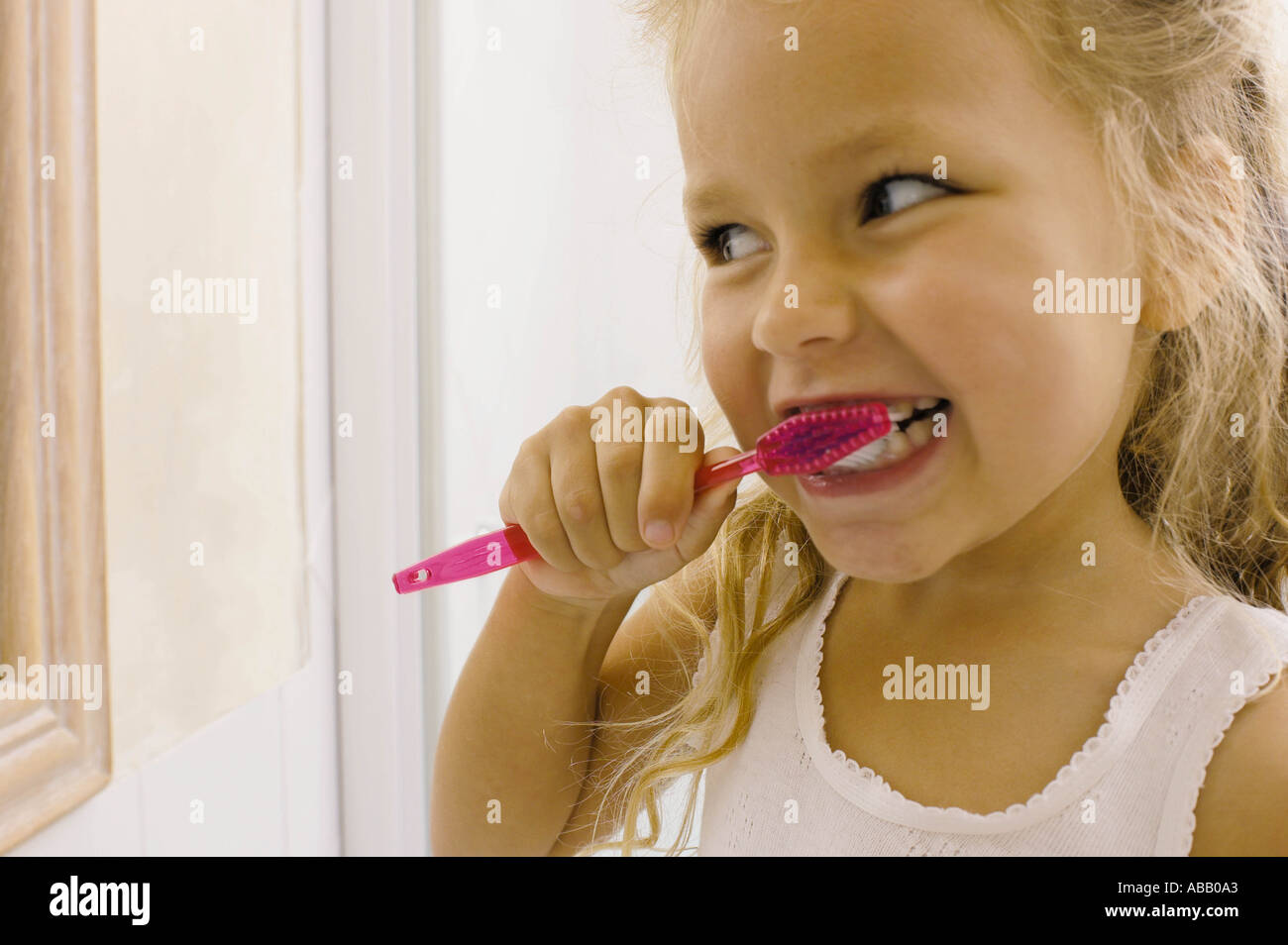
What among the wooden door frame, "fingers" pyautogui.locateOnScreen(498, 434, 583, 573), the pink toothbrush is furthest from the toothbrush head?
the wooden door frame

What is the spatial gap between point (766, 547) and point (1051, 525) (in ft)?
0.56

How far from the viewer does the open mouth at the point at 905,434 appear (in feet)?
1.39

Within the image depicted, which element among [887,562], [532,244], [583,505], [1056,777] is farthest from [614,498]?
[532,244]

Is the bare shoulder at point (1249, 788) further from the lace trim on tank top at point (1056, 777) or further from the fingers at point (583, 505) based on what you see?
the fingers at point (583, 505)

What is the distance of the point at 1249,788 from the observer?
15.6 inches

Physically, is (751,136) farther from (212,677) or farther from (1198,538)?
(212,677)

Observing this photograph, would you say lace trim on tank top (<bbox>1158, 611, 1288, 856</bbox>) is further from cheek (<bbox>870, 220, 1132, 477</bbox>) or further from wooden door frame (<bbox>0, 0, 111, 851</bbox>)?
wooden door frame (<bbox>0, 0, 111, 851</bbox>)

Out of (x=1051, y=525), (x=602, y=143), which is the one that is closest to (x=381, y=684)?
(x=602, y=143)

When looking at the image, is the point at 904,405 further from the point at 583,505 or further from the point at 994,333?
the point at 583,505

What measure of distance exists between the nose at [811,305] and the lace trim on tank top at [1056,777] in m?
0.20

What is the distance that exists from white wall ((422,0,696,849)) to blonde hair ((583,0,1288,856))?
9.6 inches

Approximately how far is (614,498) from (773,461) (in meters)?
0.08
